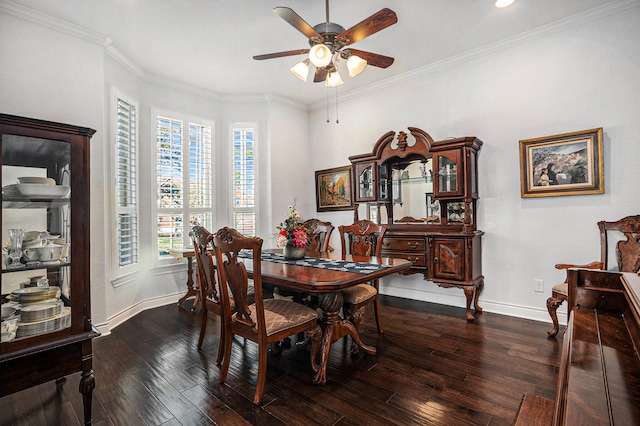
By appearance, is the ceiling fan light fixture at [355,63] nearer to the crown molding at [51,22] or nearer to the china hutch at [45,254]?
the china hutch at [45,254]

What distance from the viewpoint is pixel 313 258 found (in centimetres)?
292

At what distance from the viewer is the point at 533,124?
3.24 metres

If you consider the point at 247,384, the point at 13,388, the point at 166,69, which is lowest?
the point at 247,384

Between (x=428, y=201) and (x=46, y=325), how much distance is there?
147 inches

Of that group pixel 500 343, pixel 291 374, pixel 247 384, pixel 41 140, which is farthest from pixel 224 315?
pixel 500 343

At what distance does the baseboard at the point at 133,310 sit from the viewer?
309 centimetres

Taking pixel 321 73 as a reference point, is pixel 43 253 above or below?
below

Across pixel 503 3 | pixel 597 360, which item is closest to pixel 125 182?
pixel 597 360

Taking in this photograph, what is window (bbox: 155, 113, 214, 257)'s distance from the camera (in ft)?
13.5

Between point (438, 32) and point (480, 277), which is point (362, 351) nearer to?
point (480, 277)

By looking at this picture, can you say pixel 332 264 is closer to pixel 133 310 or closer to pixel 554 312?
pixel 554 312

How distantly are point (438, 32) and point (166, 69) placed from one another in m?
3.29

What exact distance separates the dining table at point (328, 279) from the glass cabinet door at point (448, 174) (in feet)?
4.62

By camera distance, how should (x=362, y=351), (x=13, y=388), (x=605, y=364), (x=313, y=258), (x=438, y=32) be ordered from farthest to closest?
(x=438, y=32) < (x=313, y=258) < (x=362, y=351) < (x=13, y=388) < (x=605, y=364)
